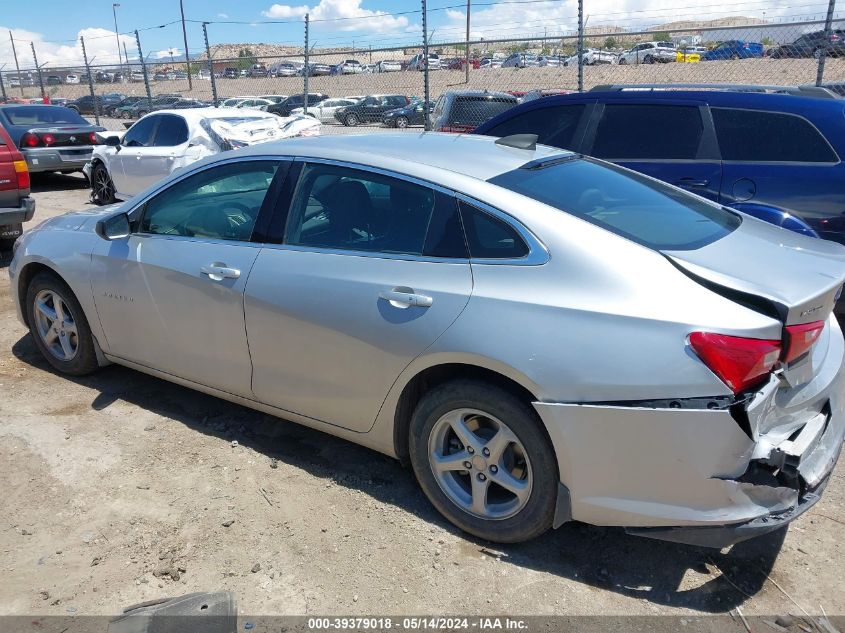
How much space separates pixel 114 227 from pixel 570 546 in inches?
117

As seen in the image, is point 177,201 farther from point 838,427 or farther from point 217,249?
point 838,427

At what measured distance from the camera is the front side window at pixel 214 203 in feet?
11.8

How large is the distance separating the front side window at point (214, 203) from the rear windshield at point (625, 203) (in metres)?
1.31

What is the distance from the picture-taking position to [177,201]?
12.8ft

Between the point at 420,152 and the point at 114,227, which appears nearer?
the point at 420,152

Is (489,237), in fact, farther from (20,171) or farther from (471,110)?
(471,110)

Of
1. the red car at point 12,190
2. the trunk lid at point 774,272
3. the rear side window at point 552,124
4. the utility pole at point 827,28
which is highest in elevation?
the utility pole at point 827,28

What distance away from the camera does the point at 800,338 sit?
2455mm

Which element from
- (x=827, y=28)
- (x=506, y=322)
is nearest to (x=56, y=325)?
(x=506, y=322)

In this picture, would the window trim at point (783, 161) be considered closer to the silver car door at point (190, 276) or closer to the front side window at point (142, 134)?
the silver car door at point (190, 276)

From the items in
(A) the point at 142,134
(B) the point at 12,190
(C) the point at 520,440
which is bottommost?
(C) the point at 520,440

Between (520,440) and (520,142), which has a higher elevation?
(520,142)

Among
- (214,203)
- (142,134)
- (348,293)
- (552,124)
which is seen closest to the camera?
(348,293)

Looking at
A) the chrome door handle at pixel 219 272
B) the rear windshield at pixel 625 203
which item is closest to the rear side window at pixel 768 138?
the rear windshield at pixel 625 203
